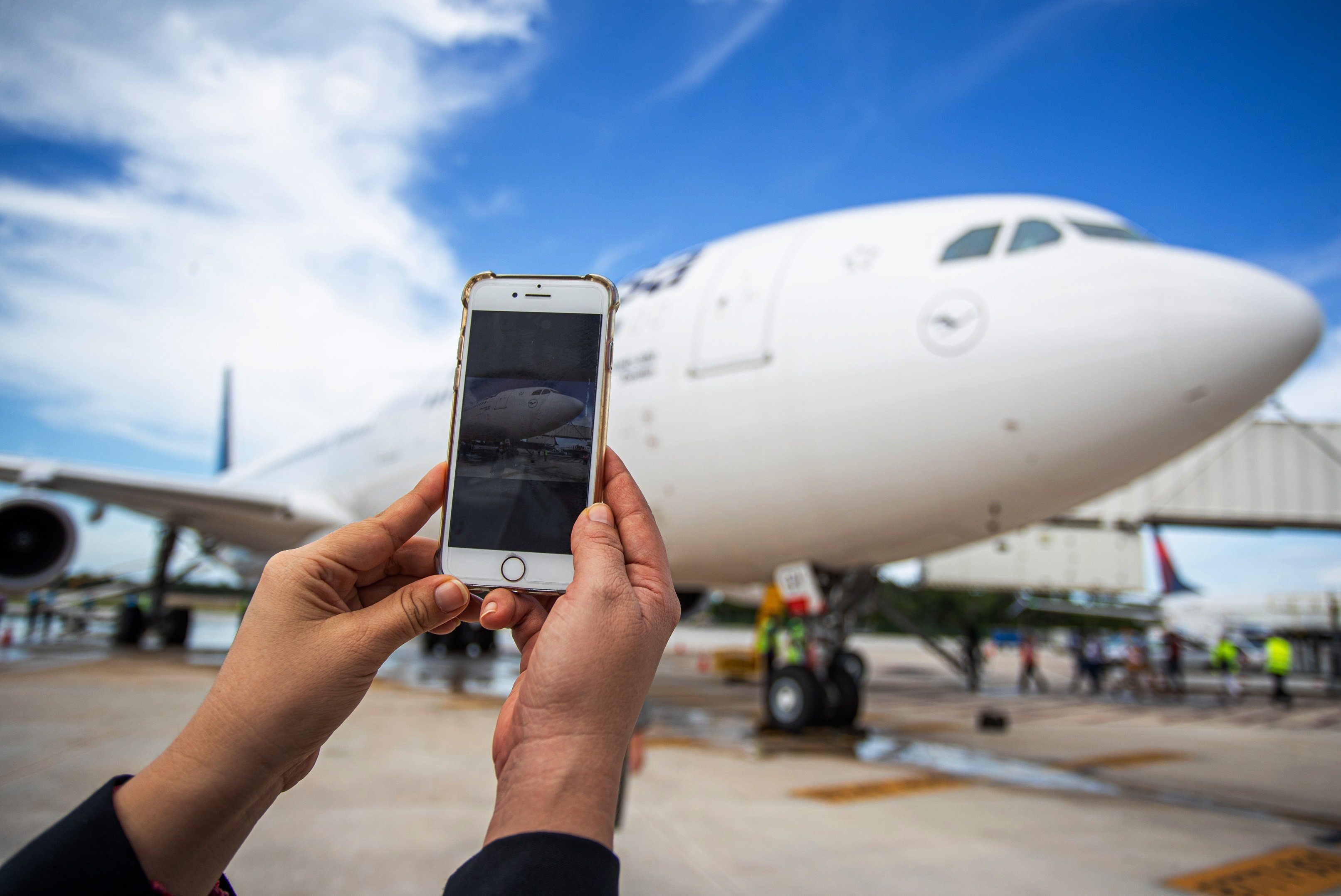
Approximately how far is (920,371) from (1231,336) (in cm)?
146

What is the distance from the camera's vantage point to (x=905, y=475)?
4.55 m

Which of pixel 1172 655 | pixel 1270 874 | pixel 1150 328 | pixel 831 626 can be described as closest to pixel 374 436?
pixel 831 626

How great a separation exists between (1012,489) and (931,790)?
1.80m

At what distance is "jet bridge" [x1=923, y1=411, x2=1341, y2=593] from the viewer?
19016mm

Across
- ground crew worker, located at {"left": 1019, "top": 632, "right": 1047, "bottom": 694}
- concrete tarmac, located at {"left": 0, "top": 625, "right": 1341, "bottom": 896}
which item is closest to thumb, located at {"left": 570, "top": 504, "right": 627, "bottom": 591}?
concrete tarmac, located at {"left": 0, "top": 625, "right": 1341, "bottom": 896}

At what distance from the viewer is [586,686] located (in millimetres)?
693

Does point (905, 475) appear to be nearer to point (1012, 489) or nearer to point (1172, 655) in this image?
point (1012, 489)

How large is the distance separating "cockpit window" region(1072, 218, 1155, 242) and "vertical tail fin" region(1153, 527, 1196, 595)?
75.8 ft

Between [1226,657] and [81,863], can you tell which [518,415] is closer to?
[81,863]

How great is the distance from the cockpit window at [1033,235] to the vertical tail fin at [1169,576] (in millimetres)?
23422

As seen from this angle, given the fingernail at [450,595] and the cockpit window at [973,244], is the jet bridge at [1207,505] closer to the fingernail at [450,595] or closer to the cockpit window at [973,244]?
the cockpit window at [973,244]

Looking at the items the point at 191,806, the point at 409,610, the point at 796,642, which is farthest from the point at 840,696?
the point at 191,806

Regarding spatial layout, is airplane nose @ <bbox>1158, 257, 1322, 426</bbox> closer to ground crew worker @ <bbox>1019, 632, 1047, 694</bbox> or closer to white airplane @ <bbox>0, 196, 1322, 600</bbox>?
white airplane @ <bbox>0, 196, 1322, 600</bbox>

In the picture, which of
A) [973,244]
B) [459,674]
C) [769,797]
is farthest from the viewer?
[459,674]
